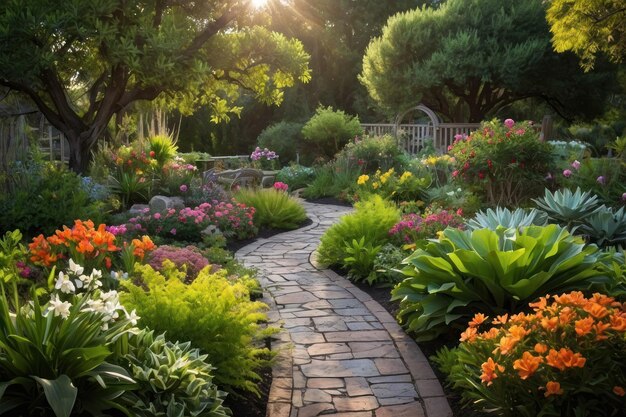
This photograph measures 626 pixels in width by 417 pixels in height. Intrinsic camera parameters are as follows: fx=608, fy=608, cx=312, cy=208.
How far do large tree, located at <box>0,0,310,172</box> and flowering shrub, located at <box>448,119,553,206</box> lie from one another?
4708mm

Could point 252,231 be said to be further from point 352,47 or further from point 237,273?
point 352,47

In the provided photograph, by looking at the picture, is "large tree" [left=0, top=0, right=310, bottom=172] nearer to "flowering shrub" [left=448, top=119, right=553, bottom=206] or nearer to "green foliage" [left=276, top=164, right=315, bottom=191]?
"green foliage" [left=276, top=164, right=315, bottom=191]

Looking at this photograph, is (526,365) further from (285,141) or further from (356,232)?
(285,141)

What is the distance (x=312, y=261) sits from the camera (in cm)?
706

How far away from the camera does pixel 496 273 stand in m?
4.03

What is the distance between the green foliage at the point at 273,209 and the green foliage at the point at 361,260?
3037 mm

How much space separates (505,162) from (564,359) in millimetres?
5769

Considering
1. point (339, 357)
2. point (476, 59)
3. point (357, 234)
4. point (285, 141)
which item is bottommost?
point (339, 357)

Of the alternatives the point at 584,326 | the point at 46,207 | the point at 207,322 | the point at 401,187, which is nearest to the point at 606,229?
the point at 584,326

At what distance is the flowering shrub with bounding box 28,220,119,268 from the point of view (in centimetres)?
410

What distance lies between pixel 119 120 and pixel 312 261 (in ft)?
32.4

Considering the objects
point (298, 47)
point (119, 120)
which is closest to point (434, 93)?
point (298, 47)

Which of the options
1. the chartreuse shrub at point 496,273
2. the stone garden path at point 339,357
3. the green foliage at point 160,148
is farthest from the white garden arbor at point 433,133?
the chartreuse shrub at point 496,273

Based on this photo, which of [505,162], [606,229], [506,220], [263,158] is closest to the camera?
[506,220]
